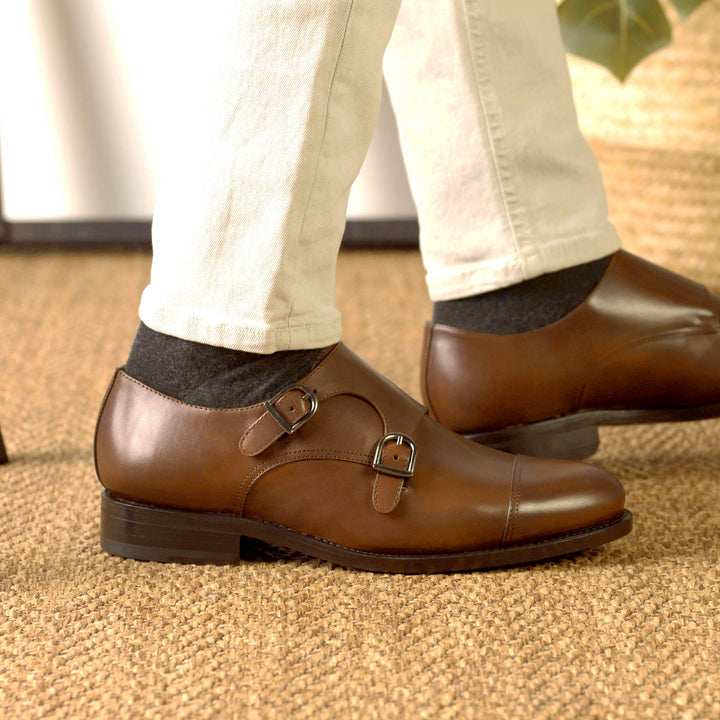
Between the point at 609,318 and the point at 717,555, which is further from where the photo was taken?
the point at 609,318

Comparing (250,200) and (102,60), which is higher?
(250,200)

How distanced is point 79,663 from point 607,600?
303 mm

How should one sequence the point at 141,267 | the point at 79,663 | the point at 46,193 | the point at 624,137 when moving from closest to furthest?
the point at 79,663
the point at 624,137
the point at 141,267
the point at 46,193

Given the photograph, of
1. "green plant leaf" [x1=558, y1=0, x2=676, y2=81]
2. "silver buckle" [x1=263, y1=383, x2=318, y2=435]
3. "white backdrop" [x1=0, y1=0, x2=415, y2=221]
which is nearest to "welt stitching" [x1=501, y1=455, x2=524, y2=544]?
"silver buckle" [x1=263, y1=383, x2=318, y2=435]

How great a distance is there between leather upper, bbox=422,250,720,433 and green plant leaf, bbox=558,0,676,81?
46 cm

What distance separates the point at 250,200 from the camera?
51 centimetres

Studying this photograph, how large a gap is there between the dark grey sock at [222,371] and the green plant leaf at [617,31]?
695mm

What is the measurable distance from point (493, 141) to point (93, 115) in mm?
1209

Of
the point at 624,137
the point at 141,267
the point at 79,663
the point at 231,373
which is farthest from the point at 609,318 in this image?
the point at 141,267

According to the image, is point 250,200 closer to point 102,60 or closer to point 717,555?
point 717,555

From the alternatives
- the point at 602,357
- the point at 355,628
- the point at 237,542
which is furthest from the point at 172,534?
the point at 602,357

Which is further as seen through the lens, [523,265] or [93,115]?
[93,115]

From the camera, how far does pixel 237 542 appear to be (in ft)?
1.88

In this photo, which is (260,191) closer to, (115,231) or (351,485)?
(351,485)
